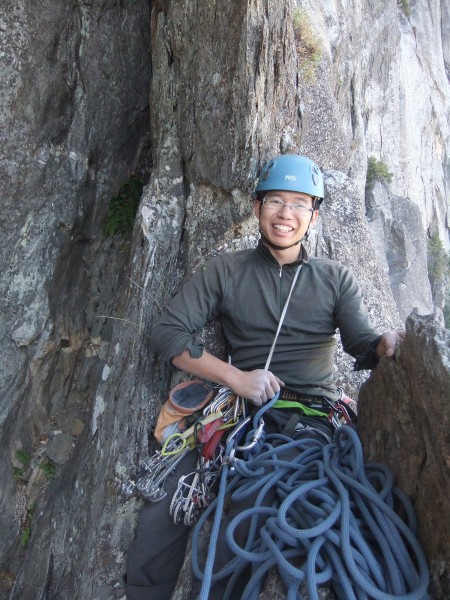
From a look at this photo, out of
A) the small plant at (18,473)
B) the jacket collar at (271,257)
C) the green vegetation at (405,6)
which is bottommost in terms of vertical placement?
the small plant at (18,473)

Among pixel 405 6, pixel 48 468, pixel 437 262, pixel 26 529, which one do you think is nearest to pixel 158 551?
pixel 48 468

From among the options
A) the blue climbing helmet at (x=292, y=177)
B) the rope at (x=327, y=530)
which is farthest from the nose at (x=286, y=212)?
the rope at (x=327, y=530)

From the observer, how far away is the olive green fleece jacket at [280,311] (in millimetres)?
3426

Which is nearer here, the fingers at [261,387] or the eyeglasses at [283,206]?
the fingers at [261,387]

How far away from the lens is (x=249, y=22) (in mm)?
3863

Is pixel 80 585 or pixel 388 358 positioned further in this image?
pixel 80 585

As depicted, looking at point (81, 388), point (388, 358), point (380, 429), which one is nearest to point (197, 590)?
point (380, 429)

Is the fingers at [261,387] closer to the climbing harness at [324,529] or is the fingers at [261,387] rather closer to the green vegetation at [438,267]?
the climbing harness at [324,529]

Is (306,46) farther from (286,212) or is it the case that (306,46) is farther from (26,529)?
(26,529)

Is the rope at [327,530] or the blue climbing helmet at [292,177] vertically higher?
the blue climbing helmet at [292,177]

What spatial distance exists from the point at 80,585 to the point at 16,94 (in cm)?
447

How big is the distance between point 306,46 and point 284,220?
3.83 meters

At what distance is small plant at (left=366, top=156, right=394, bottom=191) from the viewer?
52.0 ft

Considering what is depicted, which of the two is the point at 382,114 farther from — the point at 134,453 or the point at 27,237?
the point at 134,453
